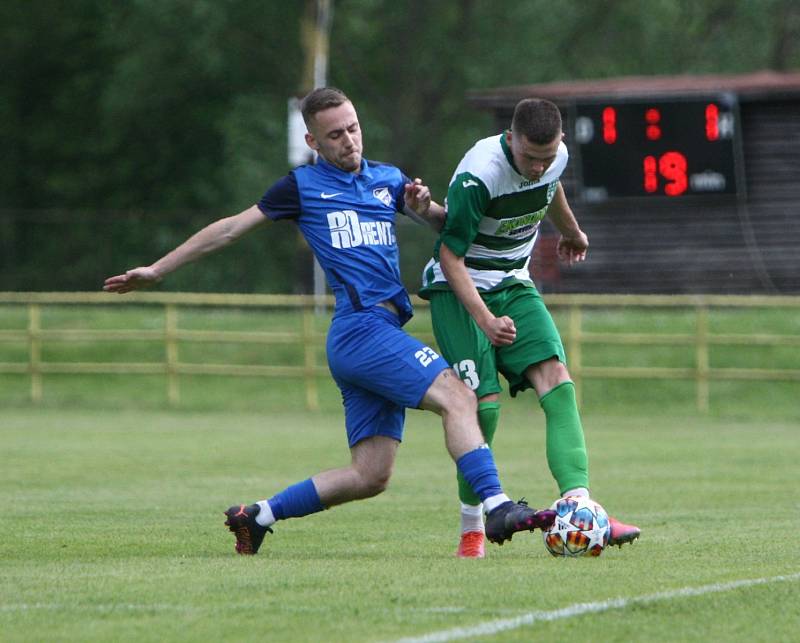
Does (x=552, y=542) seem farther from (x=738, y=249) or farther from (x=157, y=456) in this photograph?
(x=738, y=249)

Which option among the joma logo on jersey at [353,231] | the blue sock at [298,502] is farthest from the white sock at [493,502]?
the joma logo on jersey at [353,231]

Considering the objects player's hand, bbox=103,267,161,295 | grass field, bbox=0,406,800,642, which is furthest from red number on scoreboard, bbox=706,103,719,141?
player's hand, bbox=103,267,161,295

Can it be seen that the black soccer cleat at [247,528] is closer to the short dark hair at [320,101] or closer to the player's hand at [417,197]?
the player's hand at [417,197]

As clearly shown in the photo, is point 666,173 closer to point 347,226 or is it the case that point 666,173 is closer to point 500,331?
point 347,226

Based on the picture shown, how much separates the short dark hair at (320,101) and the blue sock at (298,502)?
5.09 feet

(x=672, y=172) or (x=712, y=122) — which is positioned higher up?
(x=712, y=122)

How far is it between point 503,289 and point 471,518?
0.98 m

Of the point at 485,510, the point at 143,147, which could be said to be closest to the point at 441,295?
the point at 485,510

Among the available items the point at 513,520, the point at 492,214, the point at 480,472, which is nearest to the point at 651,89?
the point at 492,214

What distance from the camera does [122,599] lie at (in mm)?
5496

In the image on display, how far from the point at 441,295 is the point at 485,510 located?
3.59 feet

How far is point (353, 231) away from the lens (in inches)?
275

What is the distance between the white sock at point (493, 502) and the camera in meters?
6.53

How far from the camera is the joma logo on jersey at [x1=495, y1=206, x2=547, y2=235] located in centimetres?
714
